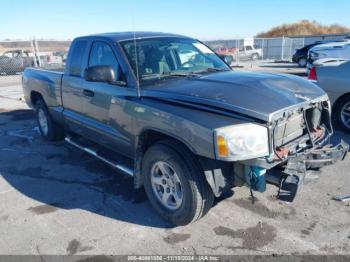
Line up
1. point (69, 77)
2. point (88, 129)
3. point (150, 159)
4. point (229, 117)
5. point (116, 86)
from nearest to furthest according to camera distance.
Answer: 1. point (229, 117)
2. point (150, 159)
3. point (116, 86)
4. point (88, 129)
5. point (69, 77)

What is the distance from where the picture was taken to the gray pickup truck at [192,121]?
303 centimetres

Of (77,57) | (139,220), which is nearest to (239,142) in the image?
(139,220)

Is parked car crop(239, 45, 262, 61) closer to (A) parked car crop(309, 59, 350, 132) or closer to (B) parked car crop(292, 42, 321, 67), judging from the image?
(B) parked car crop(292, 42, 321, 67)

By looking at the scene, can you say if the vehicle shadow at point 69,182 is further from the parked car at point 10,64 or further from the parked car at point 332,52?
the parked car at point 10,64

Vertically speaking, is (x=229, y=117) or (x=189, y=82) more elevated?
(x=189, y=82)

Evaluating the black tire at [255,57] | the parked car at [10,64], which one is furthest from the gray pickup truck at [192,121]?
the black tire at [255,57]

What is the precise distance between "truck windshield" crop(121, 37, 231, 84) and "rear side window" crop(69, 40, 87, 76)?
3.52 feet

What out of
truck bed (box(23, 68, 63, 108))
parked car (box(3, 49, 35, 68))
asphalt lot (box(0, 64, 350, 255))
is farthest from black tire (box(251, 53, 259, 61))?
asphalt lot (box(0, 64, 350, 255))

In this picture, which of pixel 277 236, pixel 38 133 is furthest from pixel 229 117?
pixel 38 133

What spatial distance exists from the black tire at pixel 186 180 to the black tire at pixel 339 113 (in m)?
4.05

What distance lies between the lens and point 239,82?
365cm

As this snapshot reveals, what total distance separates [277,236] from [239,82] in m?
1.56

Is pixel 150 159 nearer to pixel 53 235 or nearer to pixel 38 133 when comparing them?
pixel 53 235

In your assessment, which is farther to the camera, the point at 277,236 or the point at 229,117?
the point at 277,236
